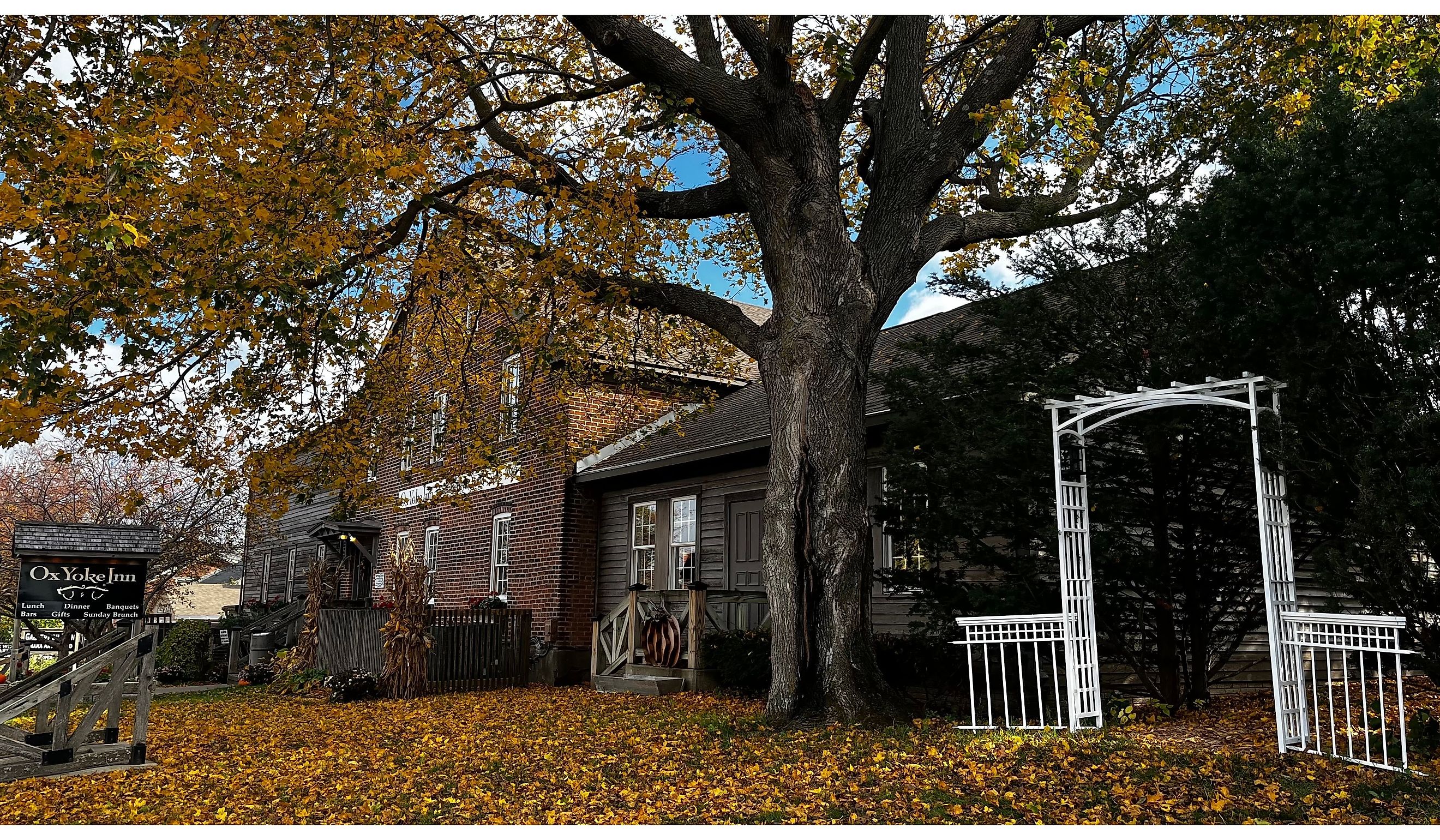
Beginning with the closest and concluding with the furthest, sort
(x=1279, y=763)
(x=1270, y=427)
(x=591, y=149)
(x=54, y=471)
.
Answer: (x=1279, y=763), (x=1270, y=427), (x=591, y=149), (x=54, y=471)

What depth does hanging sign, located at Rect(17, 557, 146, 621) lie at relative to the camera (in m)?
11.1

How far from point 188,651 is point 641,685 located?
442 inches

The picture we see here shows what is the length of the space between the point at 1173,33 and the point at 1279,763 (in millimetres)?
9353

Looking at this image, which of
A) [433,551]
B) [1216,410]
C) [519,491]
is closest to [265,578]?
[433,551]

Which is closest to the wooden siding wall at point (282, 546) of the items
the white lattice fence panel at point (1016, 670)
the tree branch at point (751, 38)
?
the tree branch at point (751, 38)

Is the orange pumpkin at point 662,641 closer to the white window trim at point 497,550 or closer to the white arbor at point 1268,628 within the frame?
the white arbor at point 1268,628

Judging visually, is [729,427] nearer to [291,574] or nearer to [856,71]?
[856,71]

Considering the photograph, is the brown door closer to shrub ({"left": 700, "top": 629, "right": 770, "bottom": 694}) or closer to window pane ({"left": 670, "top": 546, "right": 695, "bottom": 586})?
window pane ({"left": 670, "top": 546, "right": 695, "bottom": 586})

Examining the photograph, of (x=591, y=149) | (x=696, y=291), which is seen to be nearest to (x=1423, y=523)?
(x=696, y=291)

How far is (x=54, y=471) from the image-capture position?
3100 cm

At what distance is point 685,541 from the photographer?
1666cm

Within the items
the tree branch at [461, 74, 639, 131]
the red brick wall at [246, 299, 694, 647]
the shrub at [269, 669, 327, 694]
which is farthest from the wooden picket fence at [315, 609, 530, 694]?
the tree branch at [461, 74, 639, 131]

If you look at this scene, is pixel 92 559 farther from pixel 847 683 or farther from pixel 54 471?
pixel 54 471

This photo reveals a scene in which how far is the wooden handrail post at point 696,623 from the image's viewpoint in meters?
13.1
